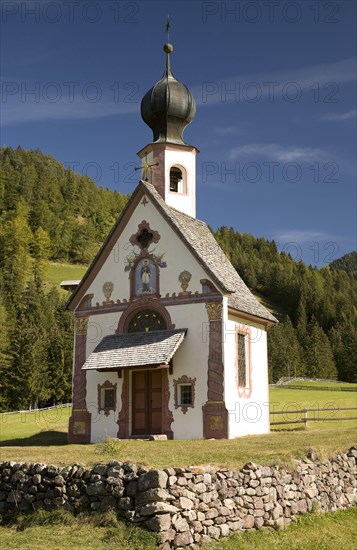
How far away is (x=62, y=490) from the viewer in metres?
14.1

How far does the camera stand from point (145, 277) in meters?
29.8

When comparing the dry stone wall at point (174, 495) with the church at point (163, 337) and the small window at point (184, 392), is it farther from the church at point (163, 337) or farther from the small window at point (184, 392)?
the small window at point (184, 392)

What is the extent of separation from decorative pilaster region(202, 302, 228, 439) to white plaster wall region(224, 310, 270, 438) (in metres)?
0.28

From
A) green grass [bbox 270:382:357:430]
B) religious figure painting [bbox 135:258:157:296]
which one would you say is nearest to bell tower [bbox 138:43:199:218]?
religious figure painting [bbox 135:258:157:296]

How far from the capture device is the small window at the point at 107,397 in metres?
29.1

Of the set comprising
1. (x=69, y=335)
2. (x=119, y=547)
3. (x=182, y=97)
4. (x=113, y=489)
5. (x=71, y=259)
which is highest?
(x=71, y=259)

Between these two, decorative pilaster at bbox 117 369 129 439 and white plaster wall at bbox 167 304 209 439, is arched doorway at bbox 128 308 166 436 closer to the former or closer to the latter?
decorative pilaster at bbox 117 369 129 439

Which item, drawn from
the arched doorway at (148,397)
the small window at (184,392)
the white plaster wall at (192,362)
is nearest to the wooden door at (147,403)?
the arched doorway at (148,397)

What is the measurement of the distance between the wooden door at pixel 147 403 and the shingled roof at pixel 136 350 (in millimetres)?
A: 1392

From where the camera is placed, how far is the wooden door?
1110 inches

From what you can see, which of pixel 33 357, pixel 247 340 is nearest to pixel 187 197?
pixel 247 340

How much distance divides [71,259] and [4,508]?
141 meters

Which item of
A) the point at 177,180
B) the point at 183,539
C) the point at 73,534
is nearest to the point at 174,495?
the point at 183,539

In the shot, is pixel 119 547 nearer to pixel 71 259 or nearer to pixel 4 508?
pixel 4 508
